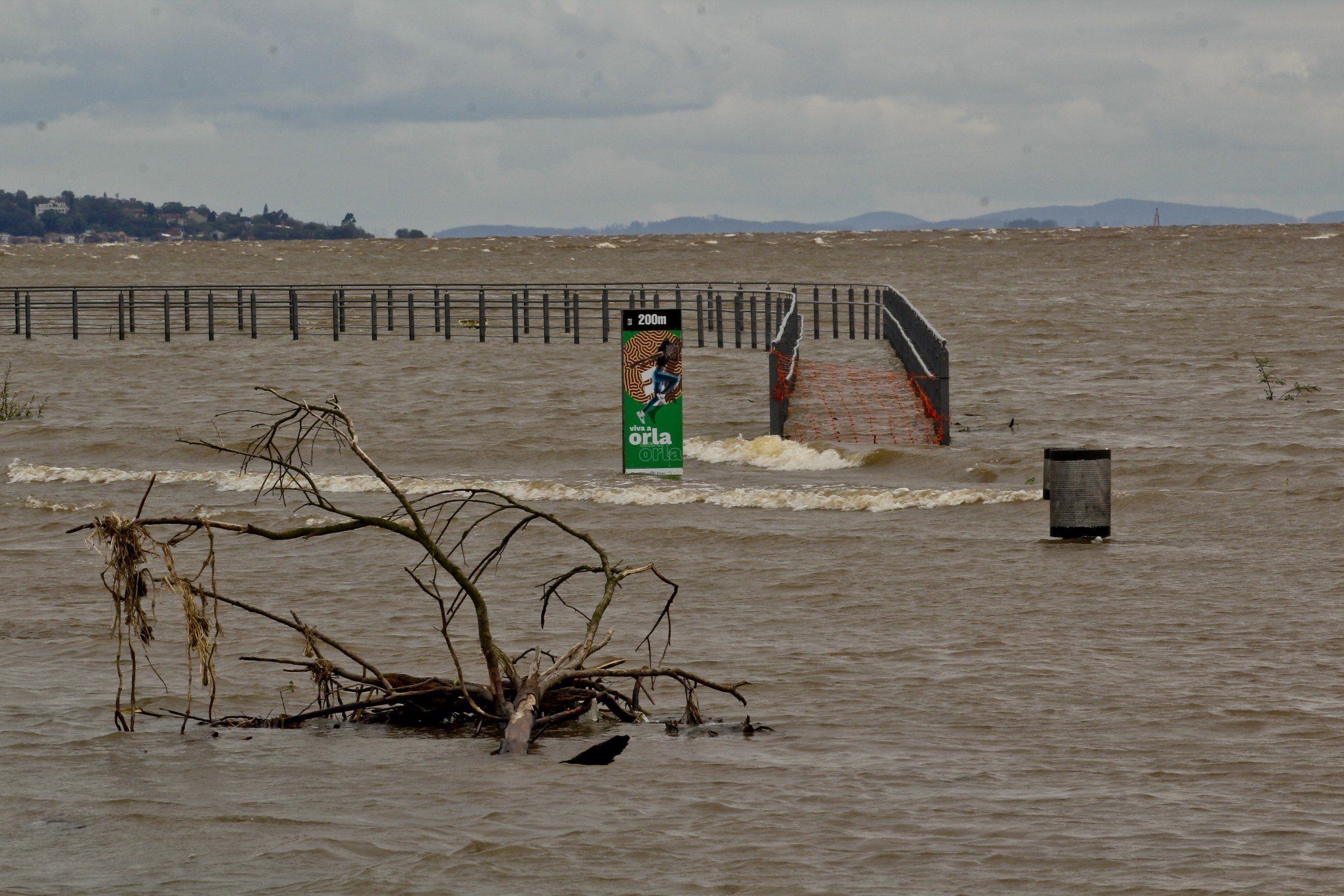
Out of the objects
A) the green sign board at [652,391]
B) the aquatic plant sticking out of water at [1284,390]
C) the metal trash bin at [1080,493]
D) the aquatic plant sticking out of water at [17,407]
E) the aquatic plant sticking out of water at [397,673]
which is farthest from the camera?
the aquatic plant sticking out of water at [17,407]

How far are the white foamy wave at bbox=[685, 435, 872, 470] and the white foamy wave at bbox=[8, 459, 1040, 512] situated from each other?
7.37 feet

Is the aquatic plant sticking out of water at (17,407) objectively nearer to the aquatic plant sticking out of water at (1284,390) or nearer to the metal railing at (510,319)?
the metal railing at (510,319)

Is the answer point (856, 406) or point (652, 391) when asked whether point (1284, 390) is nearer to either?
point (856, 406)

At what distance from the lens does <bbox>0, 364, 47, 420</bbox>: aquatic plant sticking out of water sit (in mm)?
25938

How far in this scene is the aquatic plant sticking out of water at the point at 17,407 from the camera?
25.9 m

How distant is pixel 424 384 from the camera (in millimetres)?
30906

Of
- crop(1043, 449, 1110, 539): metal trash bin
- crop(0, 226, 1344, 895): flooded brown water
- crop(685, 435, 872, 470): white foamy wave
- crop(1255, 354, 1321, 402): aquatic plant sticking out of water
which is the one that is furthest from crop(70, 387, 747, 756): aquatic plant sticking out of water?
crop(1255, 354, 1321, 402): aquatic plant sticking out of water

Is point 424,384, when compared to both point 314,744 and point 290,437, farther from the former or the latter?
point 314,744

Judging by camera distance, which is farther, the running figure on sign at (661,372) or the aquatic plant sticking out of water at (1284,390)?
the aquatic plant sticking out of water at (1284,390)

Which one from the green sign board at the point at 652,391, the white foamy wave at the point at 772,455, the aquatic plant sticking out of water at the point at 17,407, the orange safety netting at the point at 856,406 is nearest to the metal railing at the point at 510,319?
the orange safety netting at the point at 856,406

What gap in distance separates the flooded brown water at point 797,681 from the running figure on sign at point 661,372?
1044 mm

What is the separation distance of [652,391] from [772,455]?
2634 millimetres

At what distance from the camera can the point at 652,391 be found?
721 inches

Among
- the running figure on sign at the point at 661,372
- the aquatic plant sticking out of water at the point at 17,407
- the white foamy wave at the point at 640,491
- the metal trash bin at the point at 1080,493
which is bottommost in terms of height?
the white foamy wave at the point at 640,491
